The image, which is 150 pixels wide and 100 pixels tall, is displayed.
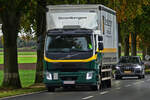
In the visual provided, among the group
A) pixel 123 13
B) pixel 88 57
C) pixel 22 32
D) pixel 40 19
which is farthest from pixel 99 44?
pixel 22 32

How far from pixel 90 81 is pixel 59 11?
335 centimetres

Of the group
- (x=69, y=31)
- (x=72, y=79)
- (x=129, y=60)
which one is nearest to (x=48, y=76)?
(x=72, y=79)

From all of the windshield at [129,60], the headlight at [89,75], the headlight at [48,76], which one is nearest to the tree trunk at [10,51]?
the headlight at [48,76]

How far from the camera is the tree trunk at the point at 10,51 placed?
24625mm

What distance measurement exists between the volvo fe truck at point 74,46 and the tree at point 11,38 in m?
2.11

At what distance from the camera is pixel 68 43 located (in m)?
22.3

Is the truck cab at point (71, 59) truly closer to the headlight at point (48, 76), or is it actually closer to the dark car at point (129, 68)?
the headlight at point (48, 76)

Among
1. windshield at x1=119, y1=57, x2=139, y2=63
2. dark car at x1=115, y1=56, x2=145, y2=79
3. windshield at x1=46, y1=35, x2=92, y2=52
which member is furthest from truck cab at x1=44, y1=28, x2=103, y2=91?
windshield at x1=119, y1=57, x2=139, y2=63

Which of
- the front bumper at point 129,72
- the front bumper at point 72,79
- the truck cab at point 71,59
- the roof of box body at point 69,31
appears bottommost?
the front bumper at point 129,72

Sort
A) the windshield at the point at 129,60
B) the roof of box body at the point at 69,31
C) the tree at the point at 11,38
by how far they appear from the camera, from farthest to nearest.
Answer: the windshield at the point at 129,60
the tree at the point at 11,38
the roof of box body at the point at 69,31

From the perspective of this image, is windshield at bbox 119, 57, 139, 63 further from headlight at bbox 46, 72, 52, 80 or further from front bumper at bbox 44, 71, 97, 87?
headlight at bbox 46, 72, 52, 80

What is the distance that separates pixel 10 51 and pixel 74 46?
3975 millimetres

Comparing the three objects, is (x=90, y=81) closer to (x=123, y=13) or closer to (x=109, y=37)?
(x=109, y=37)

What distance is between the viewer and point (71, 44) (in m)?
22.3
